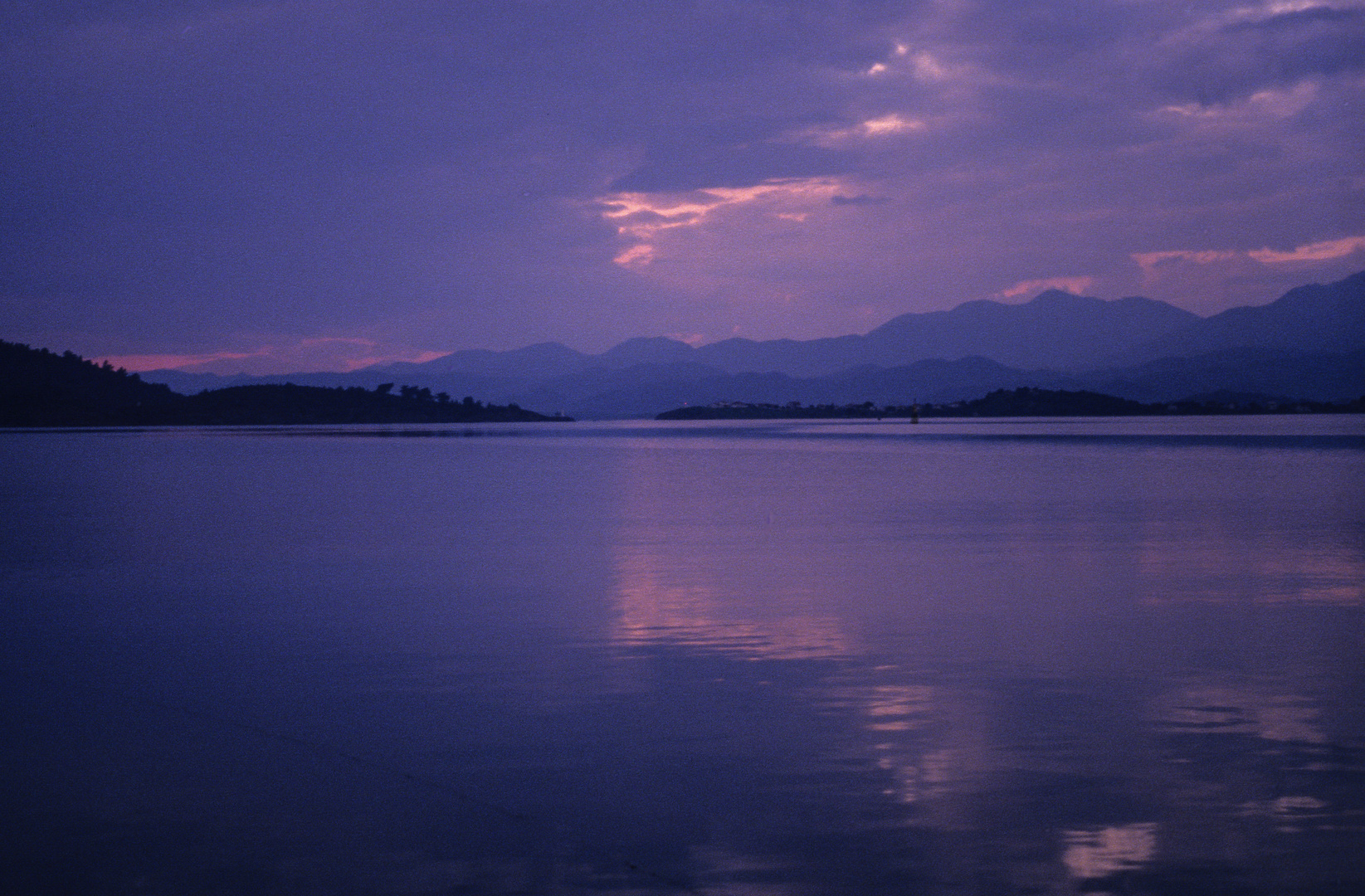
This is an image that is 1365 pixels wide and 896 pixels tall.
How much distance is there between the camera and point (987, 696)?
32.3ft

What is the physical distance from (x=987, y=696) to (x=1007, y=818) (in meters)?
2.99

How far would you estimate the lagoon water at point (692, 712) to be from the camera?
253 inches

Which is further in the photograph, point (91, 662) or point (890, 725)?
point (91, 662)

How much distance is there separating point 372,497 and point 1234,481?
26.2 metres

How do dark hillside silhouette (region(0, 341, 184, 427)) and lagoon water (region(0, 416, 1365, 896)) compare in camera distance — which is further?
dark hillside silhouette (region(0, 341, 184, 427))

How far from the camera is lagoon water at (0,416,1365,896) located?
21.1 ft

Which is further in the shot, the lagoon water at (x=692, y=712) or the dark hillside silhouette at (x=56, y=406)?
the dark hillside silhouette at (x=56, y=406)

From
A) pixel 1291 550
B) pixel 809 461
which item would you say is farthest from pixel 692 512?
pixel 809 461

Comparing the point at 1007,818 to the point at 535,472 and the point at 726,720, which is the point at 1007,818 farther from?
the point at 535,472

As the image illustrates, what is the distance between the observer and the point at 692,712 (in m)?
9.45

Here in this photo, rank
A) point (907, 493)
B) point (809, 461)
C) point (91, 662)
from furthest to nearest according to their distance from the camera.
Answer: point (809, 461), point (907, 493), point (91, 662)

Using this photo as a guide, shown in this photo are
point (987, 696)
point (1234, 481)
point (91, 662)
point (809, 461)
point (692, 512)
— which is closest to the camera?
point (987, 696)

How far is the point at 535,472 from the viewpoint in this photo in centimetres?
4809

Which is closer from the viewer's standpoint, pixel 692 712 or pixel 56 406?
pixel 692 712
